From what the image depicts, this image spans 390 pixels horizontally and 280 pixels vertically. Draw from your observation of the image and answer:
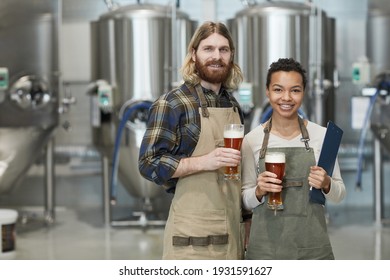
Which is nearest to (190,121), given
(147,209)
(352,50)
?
(147,209)

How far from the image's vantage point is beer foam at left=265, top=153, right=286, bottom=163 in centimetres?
177

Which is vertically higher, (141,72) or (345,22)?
(345,22)

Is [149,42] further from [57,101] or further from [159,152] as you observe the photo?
[159,152]

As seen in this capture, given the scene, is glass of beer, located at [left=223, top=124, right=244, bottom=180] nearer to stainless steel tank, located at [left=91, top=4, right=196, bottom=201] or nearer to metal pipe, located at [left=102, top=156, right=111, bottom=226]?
stainless steel tank, located at [left=91, top=4, right=196, bottom=201]

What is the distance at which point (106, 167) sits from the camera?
5.03 m

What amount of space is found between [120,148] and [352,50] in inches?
71.8

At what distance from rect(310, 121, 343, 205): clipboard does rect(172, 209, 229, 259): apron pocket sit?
26 centimetres

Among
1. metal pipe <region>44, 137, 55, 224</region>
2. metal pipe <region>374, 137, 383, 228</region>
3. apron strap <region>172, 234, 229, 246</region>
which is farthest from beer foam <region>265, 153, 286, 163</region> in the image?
metal pipe <region>44, 137, 55, 224</region>

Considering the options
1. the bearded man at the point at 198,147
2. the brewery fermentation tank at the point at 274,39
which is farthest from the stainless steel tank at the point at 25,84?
the bearded man at the point at 198,147

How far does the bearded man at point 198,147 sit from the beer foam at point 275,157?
179 mm

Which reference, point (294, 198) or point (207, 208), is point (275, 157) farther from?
point (207, 208)

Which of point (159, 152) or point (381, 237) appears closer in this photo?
point (159, 152)

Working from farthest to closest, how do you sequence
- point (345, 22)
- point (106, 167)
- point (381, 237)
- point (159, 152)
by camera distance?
point (345, 22) → point (106, 167) → point (381, 237) → point (159, 152)

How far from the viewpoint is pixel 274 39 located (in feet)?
14.9
